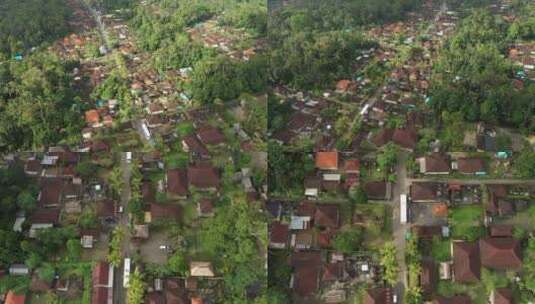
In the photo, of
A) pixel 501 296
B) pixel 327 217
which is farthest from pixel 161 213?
pixel 501 296

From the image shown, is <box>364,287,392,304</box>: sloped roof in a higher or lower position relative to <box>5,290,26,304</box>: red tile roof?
lower

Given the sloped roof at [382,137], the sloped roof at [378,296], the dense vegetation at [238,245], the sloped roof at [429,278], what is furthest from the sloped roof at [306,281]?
the sloped roof at [382,137]

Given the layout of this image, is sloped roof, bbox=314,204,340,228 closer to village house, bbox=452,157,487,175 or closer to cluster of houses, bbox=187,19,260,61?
village house, bbox=452,157,487,175

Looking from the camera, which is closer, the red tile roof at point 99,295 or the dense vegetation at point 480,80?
the red tile roof at point 99,295

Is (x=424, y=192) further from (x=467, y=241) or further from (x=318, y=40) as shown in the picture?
(x=318, y=40)

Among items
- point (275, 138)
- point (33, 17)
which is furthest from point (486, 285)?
point (33, 17)

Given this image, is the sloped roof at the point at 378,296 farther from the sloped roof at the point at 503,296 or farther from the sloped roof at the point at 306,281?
the sloped roof at the point at 503,296

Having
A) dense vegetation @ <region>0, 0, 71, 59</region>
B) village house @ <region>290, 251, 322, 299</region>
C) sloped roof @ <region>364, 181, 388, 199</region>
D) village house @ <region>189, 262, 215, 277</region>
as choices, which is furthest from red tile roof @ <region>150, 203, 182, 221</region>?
dense vegetation @ <region>0, 0, 71, 59</region>
